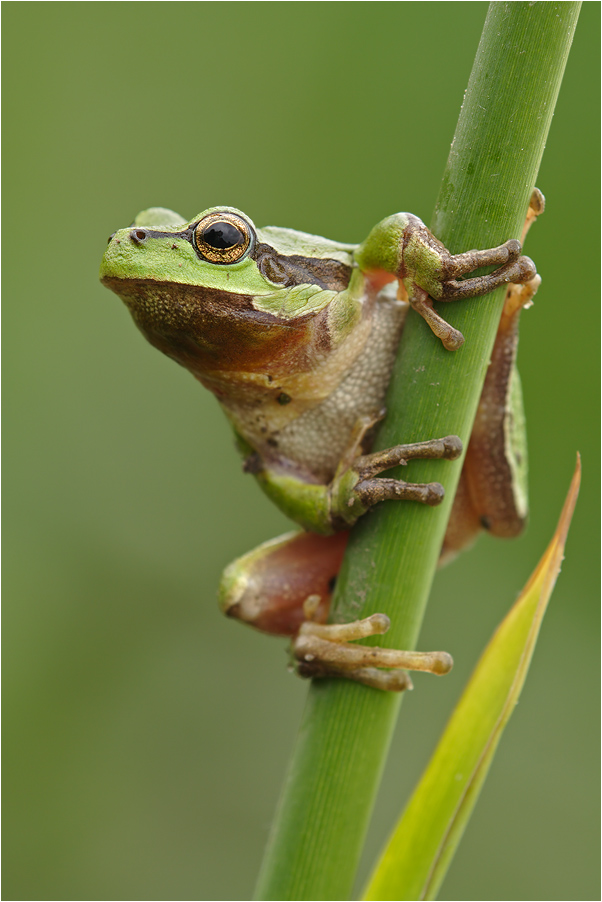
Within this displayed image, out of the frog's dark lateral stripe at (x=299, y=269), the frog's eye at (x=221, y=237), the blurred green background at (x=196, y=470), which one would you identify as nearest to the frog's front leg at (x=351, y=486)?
the frog's dark lateral stripe at (x=299, y=269)

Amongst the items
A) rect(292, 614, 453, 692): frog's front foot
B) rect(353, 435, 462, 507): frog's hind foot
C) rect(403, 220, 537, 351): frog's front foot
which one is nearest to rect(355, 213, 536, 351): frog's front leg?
rect(403, 220, 537, 351): frog's front foot

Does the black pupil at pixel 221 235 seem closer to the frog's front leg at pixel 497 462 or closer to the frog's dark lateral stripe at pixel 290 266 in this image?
the frog's dark lateral stripe at pixel 290 266

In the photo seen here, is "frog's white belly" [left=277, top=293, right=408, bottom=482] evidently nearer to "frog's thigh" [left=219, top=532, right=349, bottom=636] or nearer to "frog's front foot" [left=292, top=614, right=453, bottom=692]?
"frog's thigh" [left=219, top=532, right=349, bottom=636]

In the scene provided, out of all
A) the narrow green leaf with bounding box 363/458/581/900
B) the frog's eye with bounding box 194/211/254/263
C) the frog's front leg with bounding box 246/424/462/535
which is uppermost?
the frog's eye with bounding box 194/211/254/263

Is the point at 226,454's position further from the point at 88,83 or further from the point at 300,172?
the point at 88,83

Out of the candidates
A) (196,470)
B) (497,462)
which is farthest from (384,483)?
(196,470)

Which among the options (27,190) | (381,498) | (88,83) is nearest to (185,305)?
(381,498)
